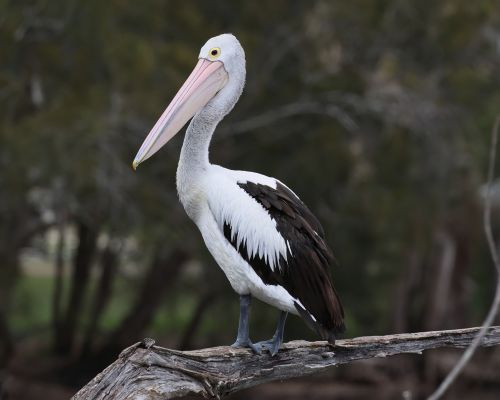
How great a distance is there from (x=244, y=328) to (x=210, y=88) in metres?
1.22

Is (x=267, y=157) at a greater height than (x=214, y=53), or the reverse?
(x=267, y=157)

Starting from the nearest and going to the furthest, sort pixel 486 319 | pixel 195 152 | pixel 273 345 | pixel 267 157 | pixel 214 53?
pixel 486 319 → pixel 273 345 → pixel 195 152 → pixel 214 53 → pixel 267 157

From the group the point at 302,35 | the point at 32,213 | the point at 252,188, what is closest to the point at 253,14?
the point at 302,35

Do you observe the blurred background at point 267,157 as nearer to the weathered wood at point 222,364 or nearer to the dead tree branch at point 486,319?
the weathered wood at point 222,364

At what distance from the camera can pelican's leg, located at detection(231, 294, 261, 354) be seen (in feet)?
13.2

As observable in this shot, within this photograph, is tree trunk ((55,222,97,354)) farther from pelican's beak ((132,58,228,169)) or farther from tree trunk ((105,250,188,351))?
pelican's beak ((132,58,228,169))

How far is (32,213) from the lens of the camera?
10.8 metres

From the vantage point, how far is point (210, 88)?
14.8ft

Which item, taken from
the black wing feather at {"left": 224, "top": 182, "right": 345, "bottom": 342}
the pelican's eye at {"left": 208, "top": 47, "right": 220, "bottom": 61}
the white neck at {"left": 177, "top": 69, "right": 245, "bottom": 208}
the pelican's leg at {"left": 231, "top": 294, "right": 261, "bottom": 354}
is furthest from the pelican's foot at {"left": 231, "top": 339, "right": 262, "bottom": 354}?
the pelican's eye at {"left": 208, "top": 47, "right": 220, "bottom": 61}

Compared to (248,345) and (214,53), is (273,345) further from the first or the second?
(214,53)

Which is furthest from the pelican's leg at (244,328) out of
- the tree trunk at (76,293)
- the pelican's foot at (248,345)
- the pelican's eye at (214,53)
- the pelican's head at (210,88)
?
the tree trunk at (76,293)

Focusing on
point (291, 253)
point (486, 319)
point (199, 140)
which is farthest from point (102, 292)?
point (486, 319)

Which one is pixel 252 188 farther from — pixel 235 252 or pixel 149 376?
pixel 149 376

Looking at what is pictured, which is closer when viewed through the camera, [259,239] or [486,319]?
[486,319]
